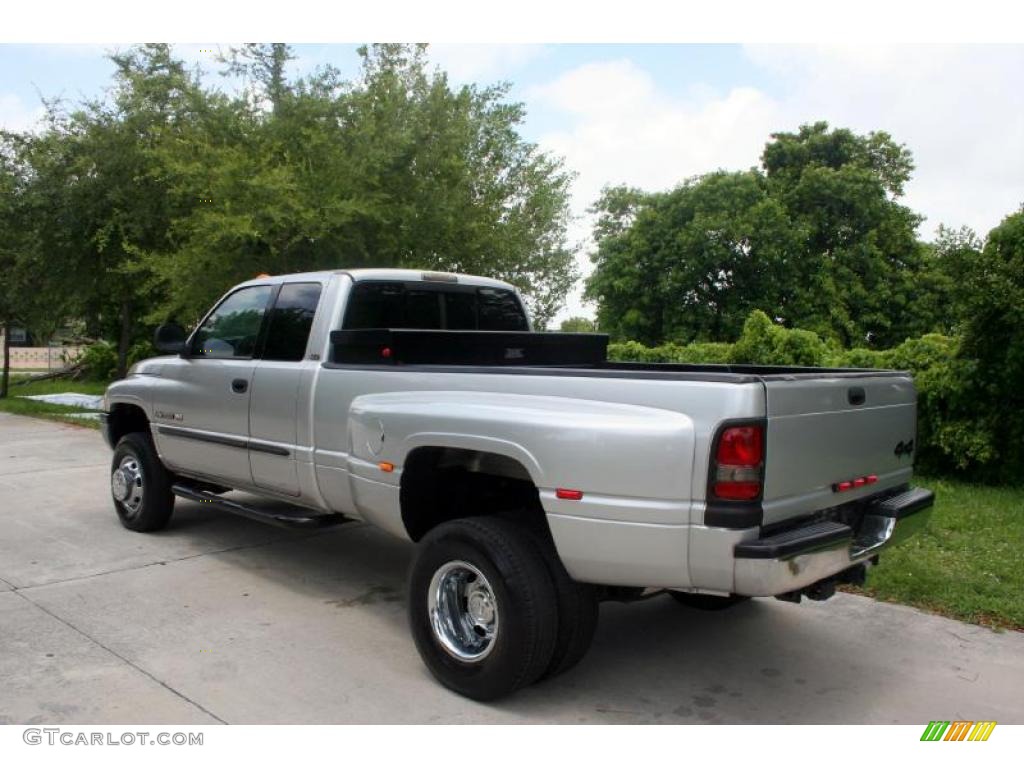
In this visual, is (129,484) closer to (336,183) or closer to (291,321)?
(291,321)

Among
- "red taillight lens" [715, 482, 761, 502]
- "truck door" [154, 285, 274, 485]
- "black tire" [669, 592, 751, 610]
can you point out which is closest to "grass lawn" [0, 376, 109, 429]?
"truck door" [154, 285, 274, 485]

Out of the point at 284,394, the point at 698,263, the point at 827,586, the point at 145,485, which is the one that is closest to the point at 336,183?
the point at 145,485

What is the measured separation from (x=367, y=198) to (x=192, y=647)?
8.61m

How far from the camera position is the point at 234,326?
5.76 m

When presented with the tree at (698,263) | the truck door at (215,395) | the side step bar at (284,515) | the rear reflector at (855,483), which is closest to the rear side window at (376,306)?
the truck door at (215,395)

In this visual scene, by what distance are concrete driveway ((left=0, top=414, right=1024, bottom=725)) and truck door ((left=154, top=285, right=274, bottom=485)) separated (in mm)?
748

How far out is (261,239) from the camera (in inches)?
452

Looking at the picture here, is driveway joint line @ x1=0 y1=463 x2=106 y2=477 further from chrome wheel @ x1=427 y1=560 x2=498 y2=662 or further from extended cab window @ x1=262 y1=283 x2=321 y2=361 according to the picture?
chrome wheel @ x1=427 y1=560 x2=498 y2=662

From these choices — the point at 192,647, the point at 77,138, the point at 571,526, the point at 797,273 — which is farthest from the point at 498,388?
the point at 797,273

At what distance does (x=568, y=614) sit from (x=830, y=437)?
4.31 ft

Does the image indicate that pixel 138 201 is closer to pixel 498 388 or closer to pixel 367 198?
pixel 367 198

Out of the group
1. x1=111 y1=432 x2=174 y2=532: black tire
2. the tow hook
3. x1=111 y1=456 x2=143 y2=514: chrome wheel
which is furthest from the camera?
x1=111 y1=456 x2=143 y2=514: chrome wheel

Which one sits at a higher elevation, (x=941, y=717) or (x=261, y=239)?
(x=261, y=239)

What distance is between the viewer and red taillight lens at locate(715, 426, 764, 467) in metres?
3.10
